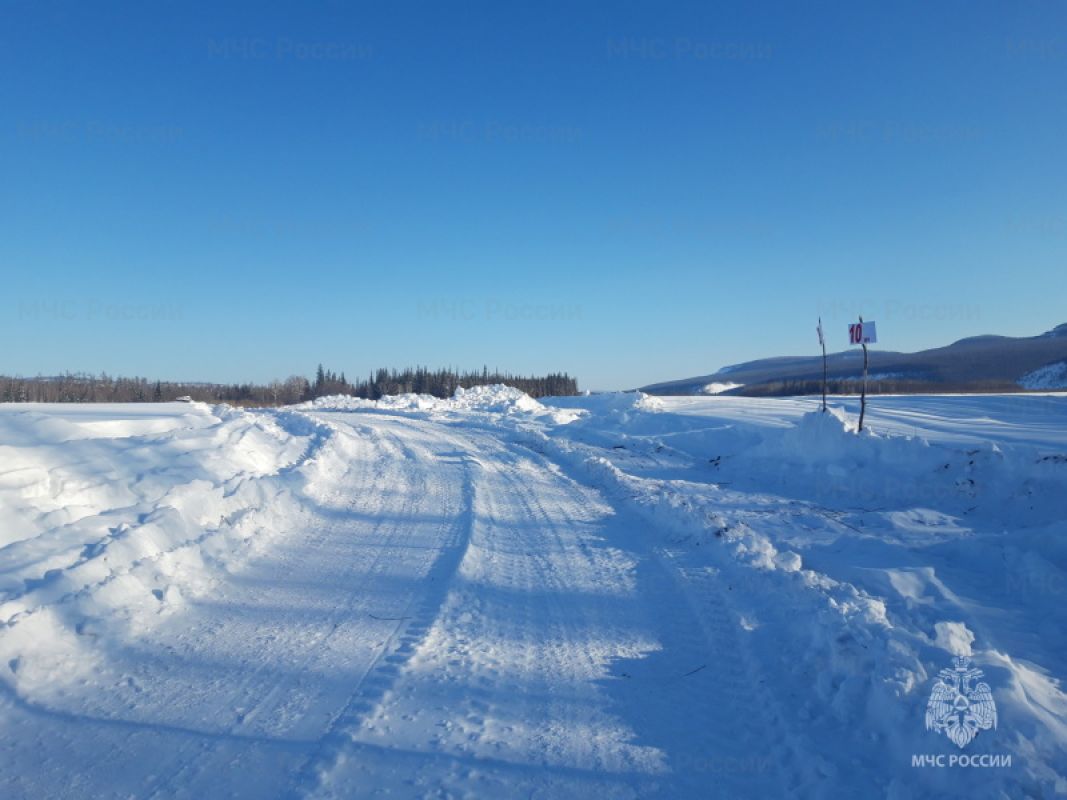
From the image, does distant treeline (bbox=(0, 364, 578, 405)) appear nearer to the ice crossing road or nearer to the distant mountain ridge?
the distant mountain ridge

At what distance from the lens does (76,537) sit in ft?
23.3

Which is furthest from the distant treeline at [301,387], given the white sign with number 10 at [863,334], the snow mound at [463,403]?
the white sign with number 10 at [863,334]

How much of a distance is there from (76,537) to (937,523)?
40.9ft

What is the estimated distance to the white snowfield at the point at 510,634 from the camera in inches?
137

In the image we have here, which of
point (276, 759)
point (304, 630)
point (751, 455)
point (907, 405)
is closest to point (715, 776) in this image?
point (276, 759)

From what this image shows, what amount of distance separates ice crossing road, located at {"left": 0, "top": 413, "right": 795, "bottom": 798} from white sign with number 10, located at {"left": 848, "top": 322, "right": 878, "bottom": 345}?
11344 mm

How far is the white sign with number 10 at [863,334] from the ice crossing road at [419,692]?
447 inches

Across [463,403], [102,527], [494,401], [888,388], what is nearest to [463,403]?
[463,403]

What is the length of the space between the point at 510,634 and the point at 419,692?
120cm

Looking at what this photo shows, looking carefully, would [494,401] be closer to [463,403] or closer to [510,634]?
[463,403]

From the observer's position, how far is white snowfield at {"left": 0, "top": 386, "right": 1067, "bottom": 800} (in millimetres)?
3471

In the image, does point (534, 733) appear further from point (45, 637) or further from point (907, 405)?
point (907, 405)

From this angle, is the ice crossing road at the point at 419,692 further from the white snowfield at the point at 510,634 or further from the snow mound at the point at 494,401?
the snow mound at the point at 494,401

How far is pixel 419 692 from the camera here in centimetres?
429
